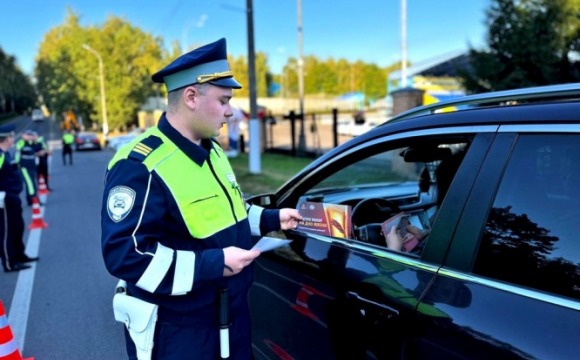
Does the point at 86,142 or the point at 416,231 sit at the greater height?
the point at 416,231

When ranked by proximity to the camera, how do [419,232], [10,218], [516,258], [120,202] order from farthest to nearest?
Result: 1. [10,218]
2. [419,232]
3. [120,202]
4. [516,258]

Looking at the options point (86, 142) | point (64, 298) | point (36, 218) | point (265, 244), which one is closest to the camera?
point (265, 244)

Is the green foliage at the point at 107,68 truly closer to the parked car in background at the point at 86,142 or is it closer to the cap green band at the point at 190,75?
the parked car in background at the point at 86,142

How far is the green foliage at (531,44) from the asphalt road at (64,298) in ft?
36.2

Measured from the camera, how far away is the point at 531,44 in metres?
12.6

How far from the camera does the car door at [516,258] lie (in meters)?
1.29

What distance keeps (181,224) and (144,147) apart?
0.31 m

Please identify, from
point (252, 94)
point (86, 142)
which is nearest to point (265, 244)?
point (252, 94)

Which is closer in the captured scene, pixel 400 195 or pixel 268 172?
pixel 400 195

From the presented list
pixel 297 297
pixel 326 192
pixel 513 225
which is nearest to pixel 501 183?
pixel 513 225

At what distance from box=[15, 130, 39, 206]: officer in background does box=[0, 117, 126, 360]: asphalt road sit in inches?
47.6

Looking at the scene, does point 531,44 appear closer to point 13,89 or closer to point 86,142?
point 86,142

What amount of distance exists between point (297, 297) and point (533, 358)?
1122 millimetres

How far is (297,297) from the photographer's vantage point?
218cm
